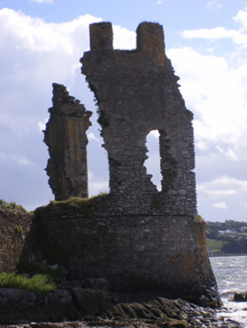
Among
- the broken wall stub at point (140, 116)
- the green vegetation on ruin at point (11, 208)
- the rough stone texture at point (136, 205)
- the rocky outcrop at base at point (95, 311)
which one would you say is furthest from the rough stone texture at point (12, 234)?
the broken wall stub at point (140, 116)

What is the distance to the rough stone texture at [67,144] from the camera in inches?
715

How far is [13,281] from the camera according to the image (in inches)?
447

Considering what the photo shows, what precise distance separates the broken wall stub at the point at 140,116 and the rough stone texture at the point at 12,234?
8.64ft

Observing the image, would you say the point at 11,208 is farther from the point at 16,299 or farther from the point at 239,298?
the point at 239,298

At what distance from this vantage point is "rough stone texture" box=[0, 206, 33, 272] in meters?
12.5

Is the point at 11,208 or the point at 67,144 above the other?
the point at 67,144

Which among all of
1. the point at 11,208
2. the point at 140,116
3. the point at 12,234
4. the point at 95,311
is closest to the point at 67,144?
the point at 140,116

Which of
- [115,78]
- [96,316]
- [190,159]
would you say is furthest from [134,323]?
[115,78]

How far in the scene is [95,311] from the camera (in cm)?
1139

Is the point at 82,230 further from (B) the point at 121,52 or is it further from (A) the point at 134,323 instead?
(B) the point at 121,52

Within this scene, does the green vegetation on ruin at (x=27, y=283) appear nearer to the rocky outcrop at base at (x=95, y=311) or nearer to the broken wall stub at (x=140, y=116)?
the rocky outcrop at base at (x=95, y=311)

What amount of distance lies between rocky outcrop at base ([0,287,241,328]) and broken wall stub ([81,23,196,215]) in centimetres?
276

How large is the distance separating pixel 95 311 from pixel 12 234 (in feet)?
10.7

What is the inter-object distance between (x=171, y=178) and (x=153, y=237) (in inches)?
76.2
